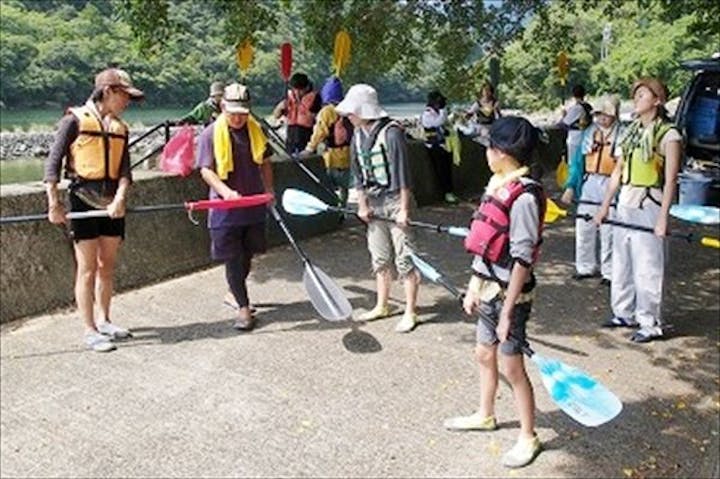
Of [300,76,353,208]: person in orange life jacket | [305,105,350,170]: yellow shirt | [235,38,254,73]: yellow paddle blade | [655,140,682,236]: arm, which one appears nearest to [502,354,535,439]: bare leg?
[655,140,682,236]: arm

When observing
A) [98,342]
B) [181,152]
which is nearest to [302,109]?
[181,152]

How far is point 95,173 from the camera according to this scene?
4.77m

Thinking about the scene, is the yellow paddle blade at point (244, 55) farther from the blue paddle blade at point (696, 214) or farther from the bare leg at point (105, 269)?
the blue paddle blade at point (696, 214)

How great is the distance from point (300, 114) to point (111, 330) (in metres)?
4.22

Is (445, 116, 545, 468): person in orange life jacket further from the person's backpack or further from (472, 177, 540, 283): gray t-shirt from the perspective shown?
the person's backpack

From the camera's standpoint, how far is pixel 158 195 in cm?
659

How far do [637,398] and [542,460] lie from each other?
3.32 ft

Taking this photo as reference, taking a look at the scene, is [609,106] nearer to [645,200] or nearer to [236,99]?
[645,200]

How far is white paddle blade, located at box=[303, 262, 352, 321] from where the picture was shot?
5.18 m

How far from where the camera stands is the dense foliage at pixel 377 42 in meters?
10.3

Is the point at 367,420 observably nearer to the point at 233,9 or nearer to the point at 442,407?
the point at 442,407

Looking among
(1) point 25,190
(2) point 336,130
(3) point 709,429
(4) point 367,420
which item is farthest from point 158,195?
(3) point 709,429

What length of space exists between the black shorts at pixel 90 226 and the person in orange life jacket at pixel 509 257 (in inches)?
103

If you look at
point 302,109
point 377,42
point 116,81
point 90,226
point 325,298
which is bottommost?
Result: point 325,298
